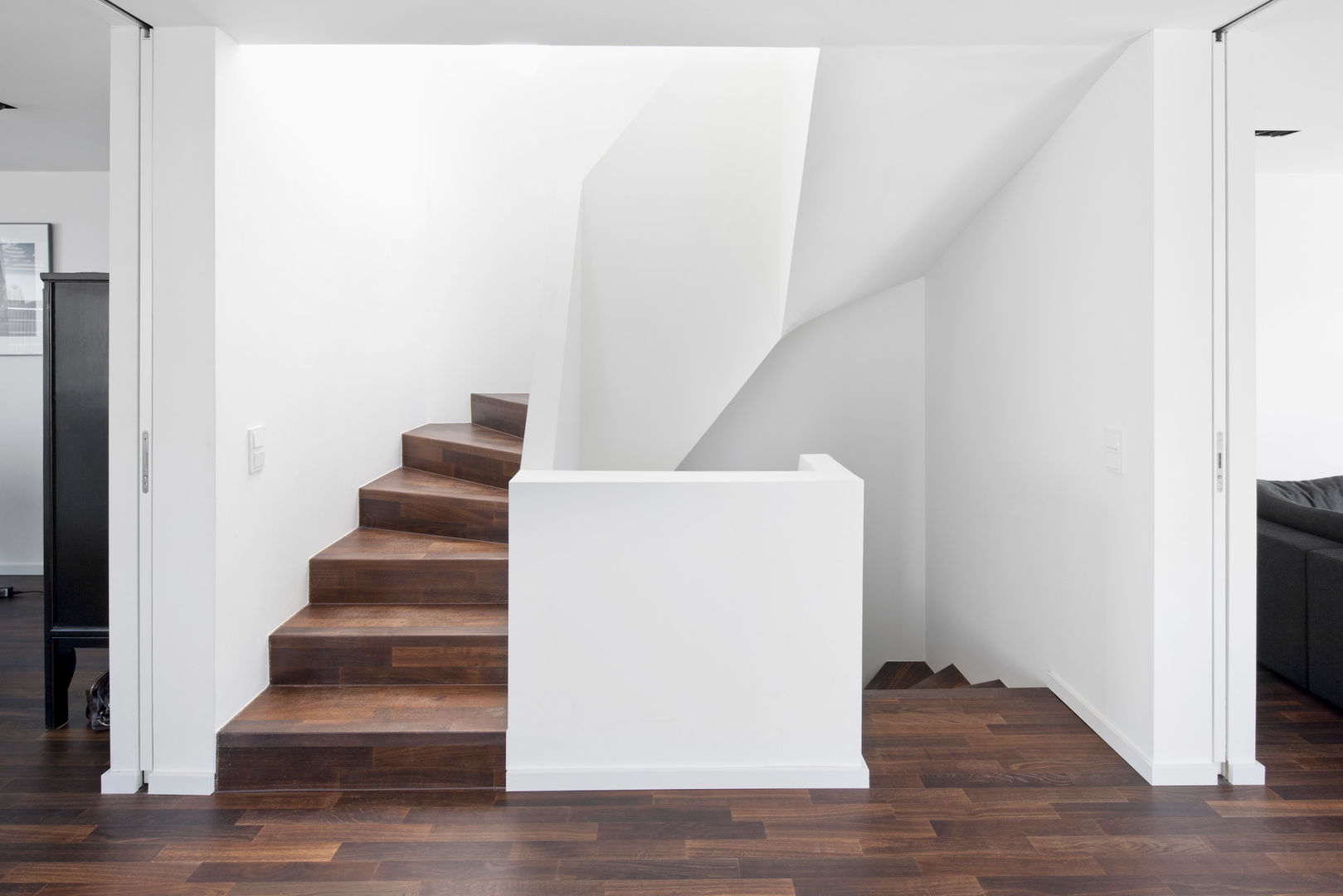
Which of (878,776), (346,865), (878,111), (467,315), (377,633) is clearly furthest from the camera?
(467,315)

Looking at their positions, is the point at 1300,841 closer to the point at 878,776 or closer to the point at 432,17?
the point at 878,776

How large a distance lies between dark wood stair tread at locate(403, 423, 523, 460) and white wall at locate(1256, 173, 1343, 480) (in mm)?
4274

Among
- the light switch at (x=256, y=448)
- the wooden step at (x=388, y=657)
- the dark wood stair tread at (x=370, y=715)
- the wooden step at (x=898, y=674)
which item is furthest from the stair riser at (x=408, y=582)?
the wooden step at (x=898, y=674)

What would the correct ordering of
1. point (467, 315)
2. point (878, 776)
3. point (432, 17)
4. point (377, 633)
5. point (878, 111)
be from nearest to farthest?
point (432, 17)
point (878, 776)
point (377, 633)
point (878, 111)
point (467, 315)

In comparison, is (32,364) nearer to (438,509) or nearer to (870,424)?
(438,509)

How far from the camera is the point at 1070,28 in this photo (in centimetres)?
244

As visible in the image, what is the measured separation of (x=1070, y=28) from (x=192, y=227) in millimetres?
2656

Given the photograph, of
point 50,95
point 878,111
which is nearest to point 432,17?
point 878,111

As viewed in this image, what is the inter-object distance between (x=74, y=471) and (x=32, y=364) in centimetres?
239

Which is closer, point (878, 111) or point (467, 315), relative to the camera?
point (878, 111)

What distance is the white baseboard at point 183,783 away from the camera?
2.44 m

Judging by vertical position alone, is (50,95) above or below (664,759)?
above

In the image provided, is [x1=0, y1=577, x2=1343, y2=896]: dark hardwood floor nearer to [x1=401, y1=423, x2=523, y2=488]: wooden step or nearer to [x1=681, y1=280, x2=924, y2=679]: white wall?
[x1=401, y1=423, x2=523, y2=488]: wooden step

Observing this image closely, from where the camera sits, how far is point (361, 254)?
11.9ft
